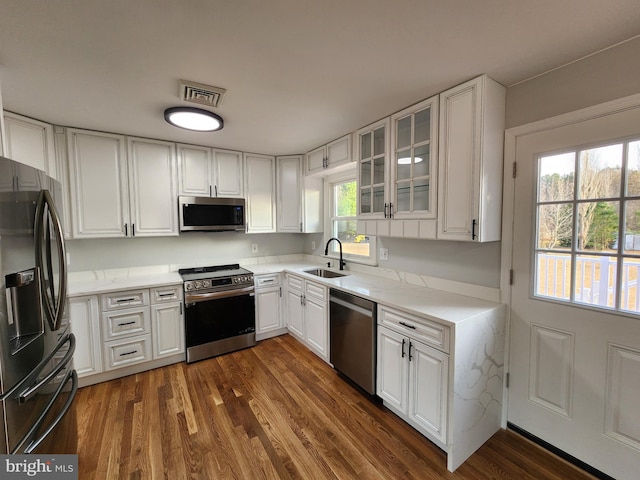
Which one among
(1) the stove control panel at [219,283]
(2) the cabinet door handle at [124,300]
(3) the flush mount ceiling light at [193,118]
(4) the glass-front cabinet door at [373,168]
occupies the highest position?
(3) the flush mount ceiling light at [193,118]

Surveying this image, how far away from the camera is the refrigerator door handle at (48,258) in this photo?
1215 mm

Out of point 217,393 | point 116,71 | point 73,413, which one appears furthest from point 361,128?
point 73,413

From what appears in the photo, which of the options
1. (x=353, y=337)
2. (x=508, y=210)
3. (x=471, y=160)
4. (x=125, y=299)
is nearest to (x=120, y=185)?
(x=125, y=299)

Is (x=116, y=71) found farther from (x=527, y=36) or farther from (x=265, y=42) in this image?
(x=527, y=36)

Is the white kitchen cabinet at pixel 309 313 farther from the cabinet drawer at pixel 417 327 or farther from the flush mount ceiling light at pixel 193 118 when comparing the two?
the flush mount ceiling light at pixel 193 118

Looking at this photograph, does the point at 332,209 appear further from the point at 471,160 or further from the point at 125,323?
the point at 125,323

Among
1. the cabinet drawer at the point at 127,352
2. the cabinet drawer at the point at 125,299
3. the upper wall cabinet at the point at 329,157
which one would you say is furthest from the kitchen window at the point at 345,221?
the cabinet drawer at the point at 127,352

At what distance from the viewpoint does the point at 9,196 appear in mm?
1054

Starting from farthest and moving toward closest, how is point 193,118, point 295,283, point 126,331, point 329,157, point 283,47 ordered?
1. point 295,283
2. point 329,157
3. point 126,331
4. point 193,118
5. point 283,47

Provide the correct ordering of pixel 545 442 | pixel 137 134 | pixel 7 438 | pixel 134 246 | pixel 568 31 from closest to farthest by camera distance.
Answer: pixel 7 438
pixel 568 31
pixel 545 442
pixel 137 134
pixel 134 246

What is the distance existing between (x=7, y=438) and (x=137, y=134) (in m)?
2.62

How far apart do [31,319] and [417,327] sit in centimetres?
198

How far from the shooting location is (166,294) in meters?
2.71

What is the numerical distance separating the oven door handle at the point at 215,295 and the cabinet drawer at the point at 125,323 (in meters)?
0.39
